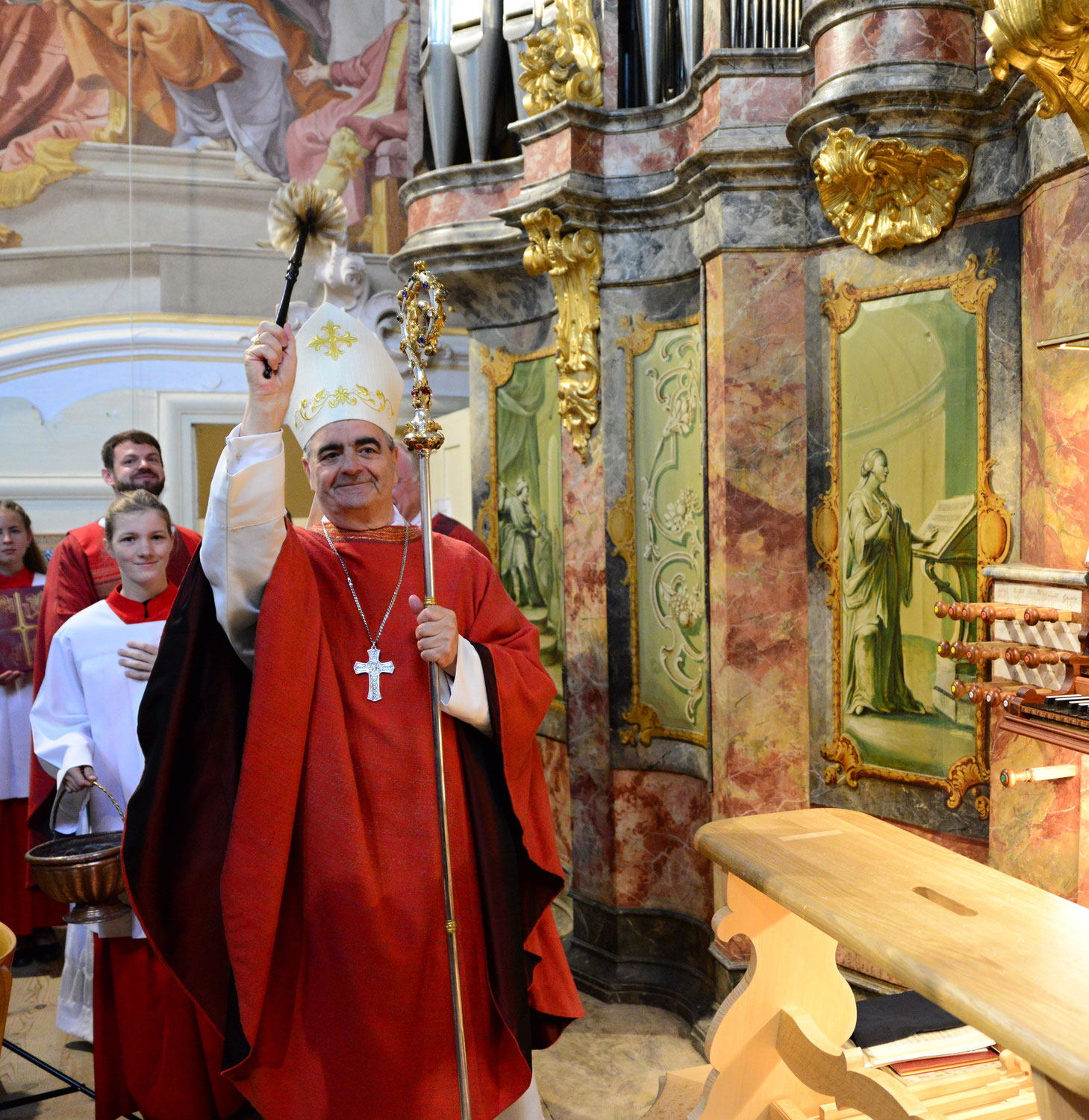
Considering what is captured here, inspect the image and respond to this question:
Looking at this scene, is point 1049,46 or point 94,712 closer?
point 1049,46

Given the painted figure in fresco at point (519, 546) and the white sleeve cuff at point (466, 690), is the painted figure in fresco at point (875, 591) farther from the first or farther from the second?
the painted figure in fresco at point (519, 546)

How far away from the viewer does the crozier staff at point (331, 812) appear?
2.53 m

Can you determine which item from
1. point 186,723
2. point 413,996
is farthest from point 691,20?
point 413,996

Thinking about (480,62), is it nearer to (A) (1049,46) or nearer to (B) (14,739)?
(A) (1049,46)

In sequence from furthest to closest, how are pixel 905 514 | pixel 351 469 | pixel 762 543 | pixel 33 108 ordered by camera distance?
pixel 33 108, pixel 762 543, pixel 905 514, pixel 351 469

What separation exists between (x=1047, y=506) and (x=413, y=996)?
2224mm

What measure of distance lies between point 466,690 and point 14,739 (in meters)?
3.43

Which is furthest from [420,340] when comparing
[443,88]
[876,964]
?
[443,88]

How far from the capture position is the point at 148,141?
6855 millimetres

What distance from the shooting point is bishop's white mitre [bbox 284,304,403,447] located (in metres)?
2.88

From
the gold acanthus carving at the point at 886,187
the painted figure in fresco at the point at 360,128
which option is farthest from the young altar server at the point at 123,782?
the painted figure in fresco at the point at 360,128

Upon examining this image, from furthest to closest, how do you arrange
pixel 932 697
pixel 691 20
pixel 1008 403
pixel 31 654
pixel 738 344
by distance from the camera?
pixel 31 654 < pixel 691 20 < pixel 738 344 < pixel 932 697 < pixel 1008 403

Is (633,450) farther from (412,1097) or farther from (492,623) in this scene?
(412,1097)

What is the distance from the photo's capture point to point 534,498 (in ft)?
18.3
